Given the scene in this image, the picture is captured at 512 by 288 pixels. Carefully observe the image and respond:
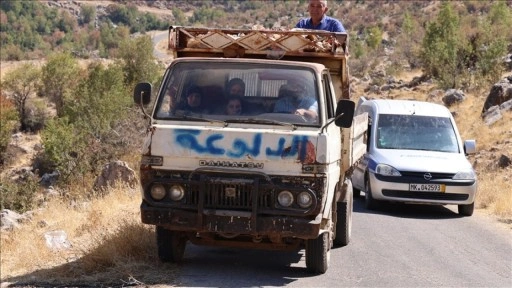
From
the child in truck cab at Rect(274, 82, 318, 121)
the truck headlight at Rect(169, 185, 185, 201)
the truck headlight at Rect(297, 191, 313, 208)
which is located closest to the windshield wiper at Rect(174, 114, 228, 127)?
the child in truck cab at Rect(274, 82, 318, 121)

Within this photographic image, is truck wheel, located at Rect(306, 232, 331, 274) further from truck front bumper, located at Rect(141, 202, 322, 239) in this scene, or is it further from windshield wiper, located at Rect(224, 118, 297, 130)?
windshield wiper, located at Rect(224, 118, 297, 130)

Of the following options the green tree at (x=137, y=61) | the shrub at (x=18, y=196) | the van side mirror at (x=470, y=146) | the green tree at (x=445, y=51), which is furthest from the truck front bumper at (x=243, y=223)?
the green tree at (x=137, y=61)

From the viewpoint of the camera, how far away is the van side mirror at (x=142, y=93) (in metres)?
8.60

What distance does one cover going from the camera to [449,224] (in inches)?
515

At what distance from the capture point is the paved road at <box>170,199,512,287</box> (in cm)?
838

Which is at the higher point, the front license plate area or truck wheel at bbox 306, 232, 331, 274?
truck wheel at bbox 306, 232, 331, 274

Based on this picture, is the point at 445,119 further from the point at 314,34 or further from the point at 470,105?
the point at 470,105

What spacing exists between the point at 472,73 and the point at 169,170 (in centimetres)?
3236

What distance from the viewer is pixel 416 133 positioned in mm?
14883

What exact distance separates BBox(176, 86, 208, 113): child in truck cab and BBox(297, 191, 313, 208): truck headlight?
1374mm

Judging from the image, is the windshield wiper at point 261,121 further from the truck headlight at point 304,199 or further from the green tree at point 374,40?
the green tree at point 374,40

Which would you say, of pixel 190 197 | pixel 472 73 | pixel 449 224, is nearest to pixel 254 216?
pixel 190 197

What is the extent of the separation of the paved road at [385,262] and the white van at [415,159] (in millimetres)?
1125

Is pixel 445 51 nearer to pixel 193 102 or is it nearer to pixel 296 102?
pixel 296 102
